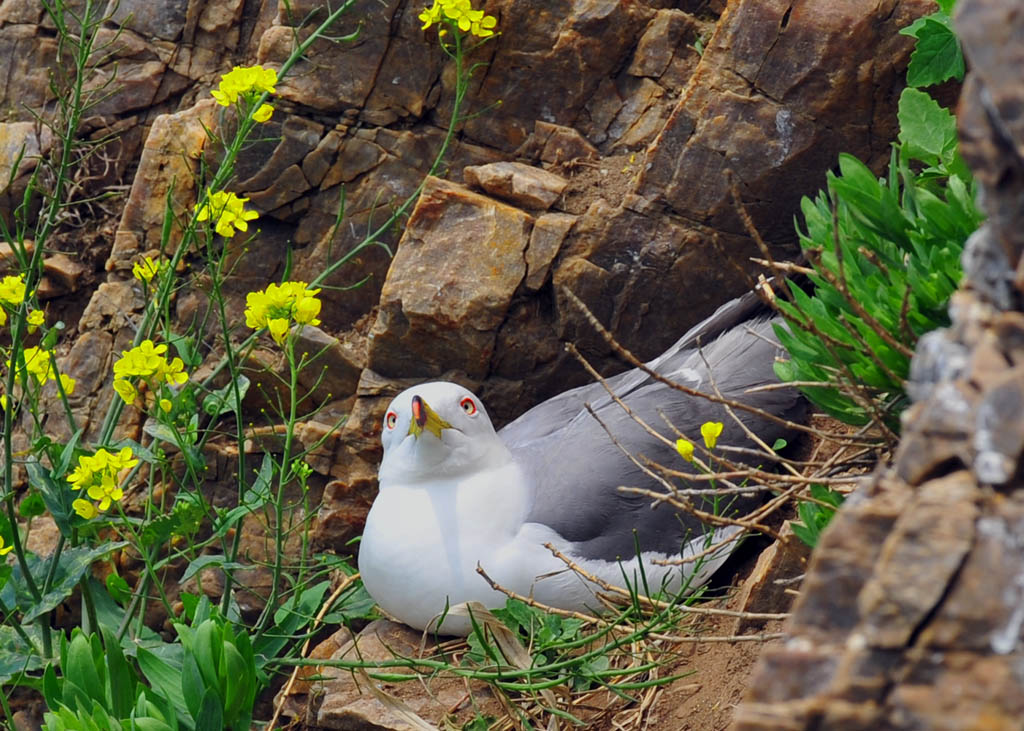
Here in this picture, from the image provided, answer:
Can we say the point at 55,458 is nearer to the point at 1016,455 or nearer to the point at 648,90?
the point at 648,90

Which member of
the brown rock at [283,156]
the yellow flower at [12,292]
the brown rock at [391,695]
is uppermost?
the brown rock at [283,156]

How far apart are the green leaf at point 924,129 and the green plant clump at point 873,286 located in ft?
0.19

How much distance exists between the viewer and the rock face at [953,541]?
117cm

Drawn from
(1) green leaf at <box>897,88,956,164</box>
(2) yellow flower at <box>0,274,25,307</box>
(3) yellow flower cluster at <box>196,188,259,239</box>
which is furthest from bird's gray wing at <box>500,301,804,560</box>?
(2) yellow flower at <box>0,274,25,307</box>

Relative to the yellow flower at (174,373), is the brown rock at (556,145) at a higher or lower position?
higher

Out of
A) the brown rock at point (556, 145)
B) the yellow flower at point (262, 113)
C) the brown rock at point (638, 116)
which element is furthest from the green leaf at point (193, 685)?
the brown rock at point (638, 116)

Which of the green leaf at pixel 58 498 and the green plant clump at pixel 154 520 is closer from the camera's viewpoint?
the green plant clump at pixel 154 520

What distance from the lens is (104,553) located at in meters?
3.12

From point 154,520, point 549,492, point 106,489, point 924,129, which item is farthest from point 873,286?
point 154,520

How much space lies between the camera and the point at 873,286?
2215mm

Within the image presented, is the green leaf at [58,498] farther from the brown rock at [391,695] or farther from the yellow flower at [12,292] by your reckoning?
the brown rock at [391,695]

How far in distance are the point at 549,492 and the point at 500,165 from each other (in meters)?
1.23

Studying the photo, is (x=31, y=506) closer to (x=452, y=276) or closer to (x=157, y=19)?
(x=452, y=276)

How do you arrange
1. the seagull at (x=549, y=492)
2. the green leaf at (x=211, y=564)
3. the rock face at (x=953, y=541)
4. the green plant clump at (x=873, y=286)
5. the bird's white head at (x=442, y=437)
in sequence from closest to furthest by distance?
1. the rock face at (x=953, y=541)
2. the green plant clump at (x=873, y=286)
3. the green leaf at (x=211, y=564)
4. the seagull at (x=549, y=492)
5. the bird's white head at (x=442, y=437)
